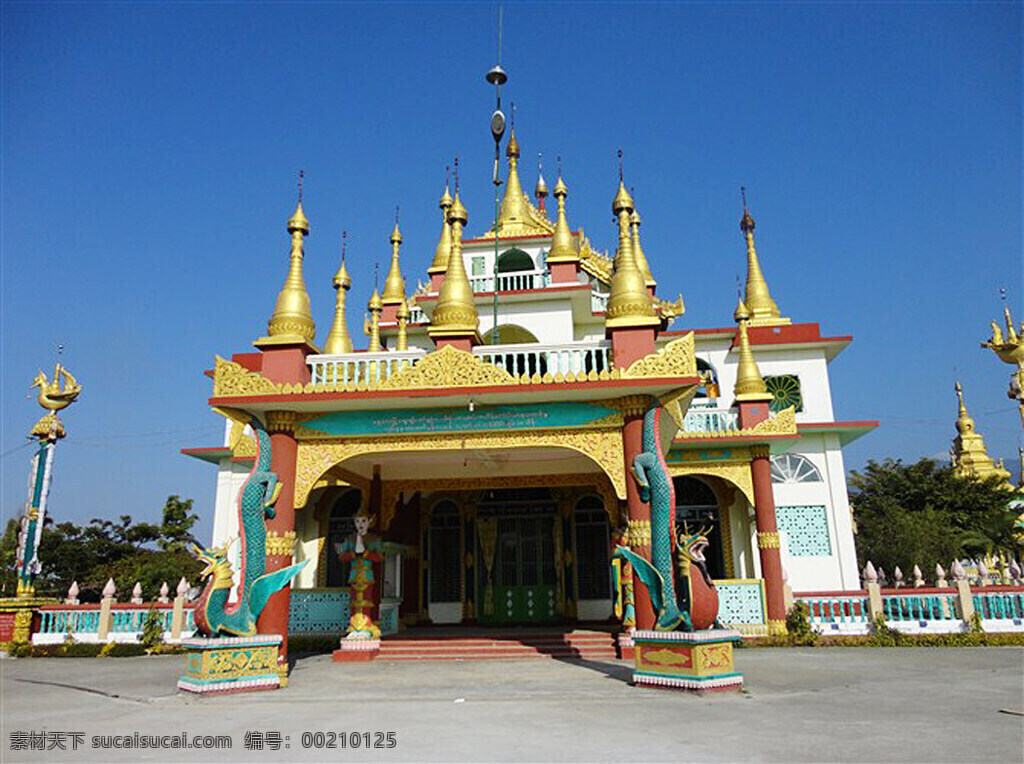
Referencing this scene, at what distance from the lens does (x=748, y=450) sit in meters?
16.3

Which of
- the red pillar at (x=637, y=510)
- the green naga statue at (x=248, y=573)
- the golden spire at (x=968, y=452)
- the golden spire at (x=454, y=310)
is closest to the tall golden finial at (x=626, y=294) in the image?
the red pillar at (x=637, y=510)

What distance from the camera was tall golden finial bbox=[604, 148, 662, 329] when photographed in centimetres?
1103

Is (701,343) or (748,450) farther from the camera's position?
(701,343)

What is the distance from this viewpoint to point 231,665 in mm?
9195

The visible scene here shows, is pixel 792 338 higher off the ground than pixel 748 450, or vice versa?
pixel 792 338

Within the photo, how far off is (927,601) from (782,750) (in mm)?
12102

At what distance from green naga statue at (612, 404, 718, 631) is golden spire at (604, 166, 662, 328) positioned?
4.60ft

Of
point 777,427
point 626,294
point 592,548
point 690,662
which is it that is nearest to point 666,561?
point 690,662

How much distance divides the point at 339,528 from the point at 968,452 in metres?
34.3

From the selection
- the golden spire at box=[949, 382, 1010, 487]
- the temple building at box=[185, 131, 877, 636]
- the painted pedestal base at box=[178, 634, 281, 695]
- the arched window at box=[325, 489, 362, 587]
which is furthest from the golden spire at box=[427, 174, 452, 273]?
the golden spire at box=[949, 382, 1010, 487]

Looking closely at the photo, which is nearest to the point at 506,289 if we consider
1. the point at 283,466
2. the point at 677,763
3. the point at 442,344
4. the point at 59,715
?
the point at 442,344

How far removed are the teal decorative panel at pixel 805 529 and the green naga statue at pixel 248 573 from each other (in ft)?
43.3

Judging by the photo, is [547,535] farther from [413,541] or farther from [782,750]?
[782,750]

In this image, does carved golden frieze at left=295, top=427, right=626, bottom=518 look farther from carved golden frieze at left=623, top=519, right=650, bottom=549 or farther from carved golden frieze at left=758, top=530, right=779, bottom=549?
carved golden frieze at left=758, top=530, right=779, bottom=549
